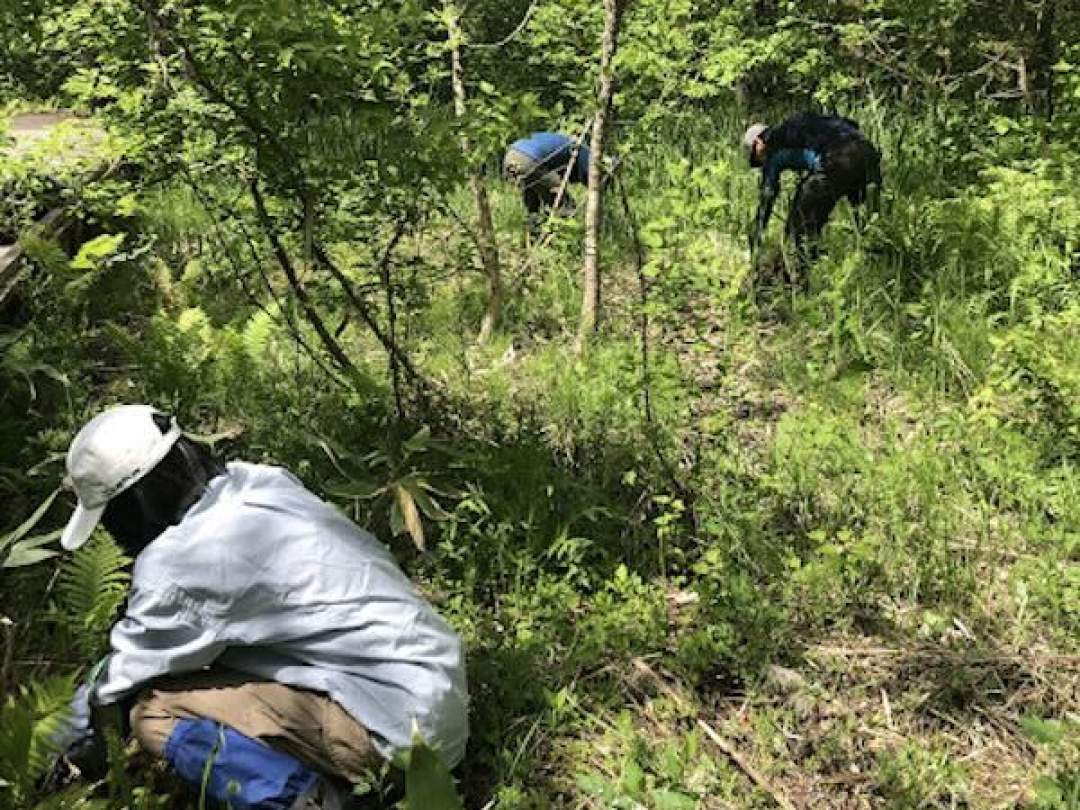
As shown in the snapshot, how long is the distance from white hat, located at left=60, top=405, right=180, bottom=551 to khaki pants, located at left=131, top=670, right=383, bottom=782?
1.71ft

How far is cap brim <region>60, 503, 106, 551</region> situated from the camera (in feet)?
9.55

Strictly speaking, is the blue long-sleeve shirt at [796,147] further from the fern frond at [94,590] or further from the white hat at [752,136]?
the fern frond at [94,590]

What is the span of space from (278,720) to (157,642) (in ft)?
1.28

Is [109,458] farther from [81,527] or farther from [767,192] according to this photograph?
[767,192]

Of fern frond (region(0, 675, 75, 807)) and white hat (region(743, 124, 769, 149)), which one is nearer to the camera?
fern frond (region(0, 675, 75, 807))

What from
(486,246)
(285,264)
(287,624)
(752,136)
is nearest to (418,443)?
(285,264)

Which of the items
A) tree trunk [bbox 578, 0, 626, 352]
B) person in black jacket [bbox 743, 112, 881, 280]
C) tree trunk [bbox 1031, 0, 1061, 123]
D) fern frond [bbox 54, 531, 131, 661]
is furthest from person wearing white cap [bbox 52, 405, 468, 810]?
tree trunk [bbox 1031, 0, 1061, 123]

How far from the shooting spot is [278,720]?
2.84 meters

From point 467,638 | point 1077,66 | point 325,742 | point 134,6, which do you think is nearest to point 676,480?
point 467,638

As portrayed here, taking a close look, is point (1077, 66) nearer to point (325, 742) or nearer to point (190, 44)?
point (190, 44)

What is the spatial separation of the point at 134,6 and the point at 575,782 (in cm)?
298

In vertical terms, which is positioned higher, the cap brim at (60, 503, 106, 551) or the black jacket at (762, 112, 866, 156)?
the black jacket at (762, 112, 866, 156)

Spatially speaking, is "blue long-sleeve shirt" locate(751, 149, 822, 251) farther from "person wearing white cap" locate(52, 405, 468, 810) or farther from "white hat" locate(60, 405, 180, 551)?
"white hat" locate(60, 405, 180, 551)

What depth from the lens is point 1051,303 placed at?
518cm
